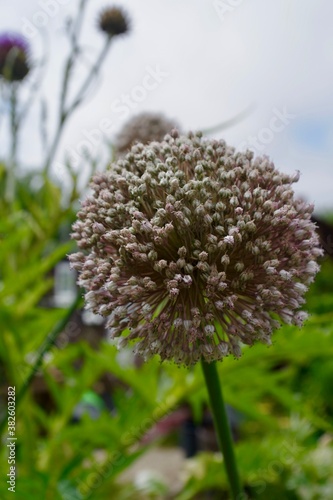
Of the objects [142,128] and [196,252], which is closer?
[196,252]

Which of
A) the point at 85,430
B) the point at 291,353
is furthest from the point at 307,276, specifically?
the point at 85,430

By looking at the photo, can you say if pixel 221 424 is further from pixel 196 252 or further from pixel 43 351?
pixel 43 351

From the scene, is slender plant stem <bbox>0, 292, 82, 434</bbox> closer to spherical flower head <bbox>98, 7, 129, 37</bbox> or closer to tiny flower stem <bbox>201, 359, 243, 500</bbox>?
tiny flower stem <bbox>201, 359, 243, 500</bbox>

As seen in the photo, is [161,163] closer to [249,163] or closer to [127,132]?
[249,163]

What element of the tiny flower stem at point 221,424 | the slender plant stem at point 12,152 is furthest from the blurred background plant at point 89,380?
the tiny flower stem at point 221,424

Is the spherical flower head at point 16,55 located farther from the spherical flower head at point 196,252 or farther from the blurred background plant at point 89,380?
the spherical flower head at point 196,252

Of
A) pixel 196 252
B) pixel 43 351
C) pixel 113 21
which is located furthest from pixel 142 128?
pixel 196 252
